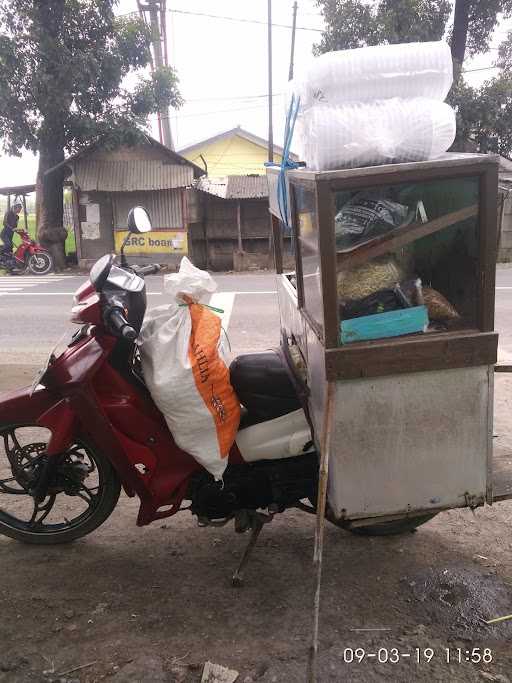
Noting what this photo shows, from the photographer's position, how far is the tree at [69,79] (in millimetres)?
12148

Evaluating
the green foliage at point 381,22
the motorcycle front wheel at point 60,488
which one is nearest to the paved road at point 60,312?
the motorcycle front wheel at point 60,488

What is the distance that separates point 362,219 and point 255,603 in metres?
1.52

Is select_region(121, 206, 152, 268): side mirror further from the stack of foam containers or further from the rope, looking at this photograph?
the stack of foam containers

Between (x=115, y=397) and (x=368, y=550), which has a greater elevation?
(x=115, y=397)

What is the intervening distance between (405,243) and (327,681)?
4.76ft

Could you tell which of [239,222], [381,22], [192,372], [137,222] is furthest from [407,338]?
[239,222]

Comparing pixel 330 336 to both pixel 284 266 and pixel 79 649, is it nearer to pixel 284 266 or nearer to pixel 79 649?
pixel 79 649

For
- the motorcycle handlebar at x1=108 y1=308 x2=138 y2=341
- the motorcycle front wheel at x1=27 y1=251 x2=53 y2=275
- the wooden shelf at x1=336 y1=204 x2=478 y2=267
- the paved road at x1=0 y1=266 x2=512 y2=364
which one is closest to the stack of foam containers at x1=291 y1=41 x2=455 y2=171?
the wooden shelf at x1=336 y1=204 x2=478 y2=267

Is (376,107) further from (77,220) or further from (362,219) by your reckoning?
(77,220)

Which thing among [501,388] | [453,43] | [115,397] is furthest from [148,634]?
[453,43]

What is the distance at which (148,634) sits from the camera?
2148 mm

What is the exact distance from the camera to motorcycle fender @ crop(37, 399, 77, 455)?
240 centimetres

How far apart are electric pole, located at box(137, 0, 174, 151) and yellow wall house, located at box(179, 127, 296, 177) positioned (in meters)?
5.79

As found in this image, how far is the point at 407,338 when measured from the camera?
1947 mm
